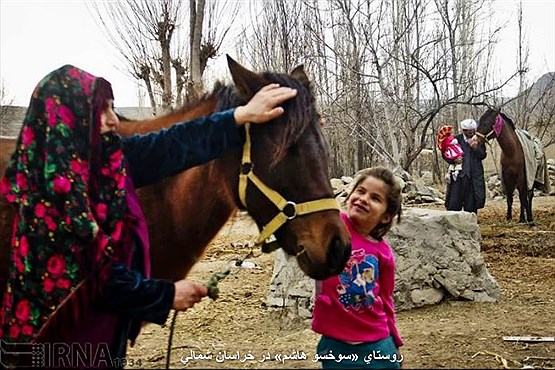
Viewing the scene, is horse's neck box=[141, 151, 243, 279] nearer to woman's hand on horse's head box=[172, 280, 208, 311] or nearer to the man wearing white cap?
woman's hand on horse's head box=[172, 280, 208, 311]

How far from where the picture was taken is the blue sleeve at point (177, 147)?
6.61 feet

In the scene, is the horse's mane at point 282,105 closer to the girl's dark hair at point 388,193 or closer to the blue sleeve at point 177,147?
the blue sleeve at point 177,147

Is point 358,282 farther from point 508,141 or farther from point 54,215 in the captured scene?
point 508,141

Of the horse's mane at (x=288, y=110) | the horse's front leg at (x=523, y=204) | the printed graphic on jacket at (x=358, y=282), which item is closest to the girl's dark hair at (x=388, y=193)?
the printed graphic on jacket at (x=358, y=282)

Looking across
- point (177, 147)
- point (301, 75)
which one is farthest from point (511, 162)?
point (177, 147)

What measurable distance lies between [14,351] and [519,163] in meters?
10.8

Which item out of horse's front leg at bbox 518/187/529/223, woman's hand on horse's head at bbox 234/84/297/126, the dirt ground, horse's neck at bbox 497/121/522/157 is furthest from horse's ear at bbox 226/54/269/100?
horse's front leg at bbox 518/187/529/223

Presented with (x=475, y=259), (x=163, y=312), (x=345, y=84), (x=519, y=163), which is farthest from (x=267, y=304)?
(x=345, y=84)

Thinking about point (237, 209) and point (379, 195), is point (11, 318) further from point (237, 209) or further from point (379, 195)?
point (379, 195)

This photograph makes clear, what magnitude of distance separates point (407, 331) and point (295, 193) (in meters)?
3.01

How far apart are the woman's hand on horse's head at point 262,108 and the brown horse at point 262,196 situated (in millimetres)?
65

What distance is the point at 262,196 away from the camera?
212cm

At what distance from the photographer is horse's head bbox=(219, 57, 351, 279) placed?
2.08 m

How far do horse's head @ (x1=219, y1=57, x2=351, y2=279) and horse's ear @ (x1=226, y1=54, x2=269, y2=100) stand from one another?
0.16 m
